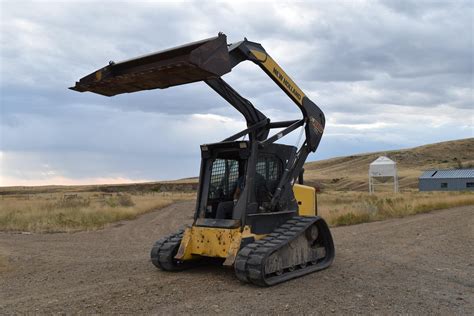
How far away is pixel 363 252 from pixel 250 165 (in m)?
4.93

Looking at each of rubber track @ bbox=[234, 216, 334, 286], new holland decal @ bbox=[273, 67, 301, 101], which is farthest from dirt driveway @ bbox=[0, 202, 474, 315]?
new holland decal @ bbox=[273, 67, 301, 101]

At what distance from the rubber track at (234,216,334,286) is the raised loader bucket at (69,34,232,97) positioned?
10.3ft

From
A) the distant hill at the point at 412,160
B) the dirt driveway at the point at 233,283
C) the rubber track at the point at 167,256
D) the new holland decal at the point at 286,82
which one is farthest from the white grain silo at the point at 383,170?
the distant hill at the point at 412,160

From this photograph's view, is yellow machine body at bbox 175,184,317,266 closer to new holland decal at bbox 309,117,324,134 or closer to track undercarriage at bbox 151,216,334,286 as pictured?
track undercarriage at bbox 151,216,334,286

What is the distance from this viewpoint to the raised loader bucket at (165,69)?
8.17m

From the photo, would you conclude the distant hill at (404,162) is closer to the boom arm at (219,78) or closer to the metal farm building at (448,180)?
the metal farm building at (448,180)

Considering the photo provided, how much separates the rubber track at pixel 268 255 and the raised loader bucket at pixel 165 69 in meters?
3.12

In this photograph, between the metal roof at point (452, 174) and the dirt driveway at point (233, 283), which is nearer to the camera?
the dirt driveway at point (233, 283)

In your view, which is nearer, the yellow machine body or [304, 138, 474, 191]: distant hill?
the yellow machine body

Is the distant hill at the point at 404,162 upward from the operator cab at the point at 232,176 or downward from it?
upward

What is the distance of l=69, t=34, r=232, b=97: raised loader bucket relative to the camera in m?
8.17

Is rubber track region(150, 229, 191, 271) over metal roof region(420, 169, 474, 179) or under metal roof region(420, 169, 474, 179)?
under

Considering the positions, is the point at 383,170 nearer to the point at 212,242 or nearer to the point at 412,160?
the point at 212,242

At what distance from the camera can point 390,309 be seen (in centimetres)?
754
